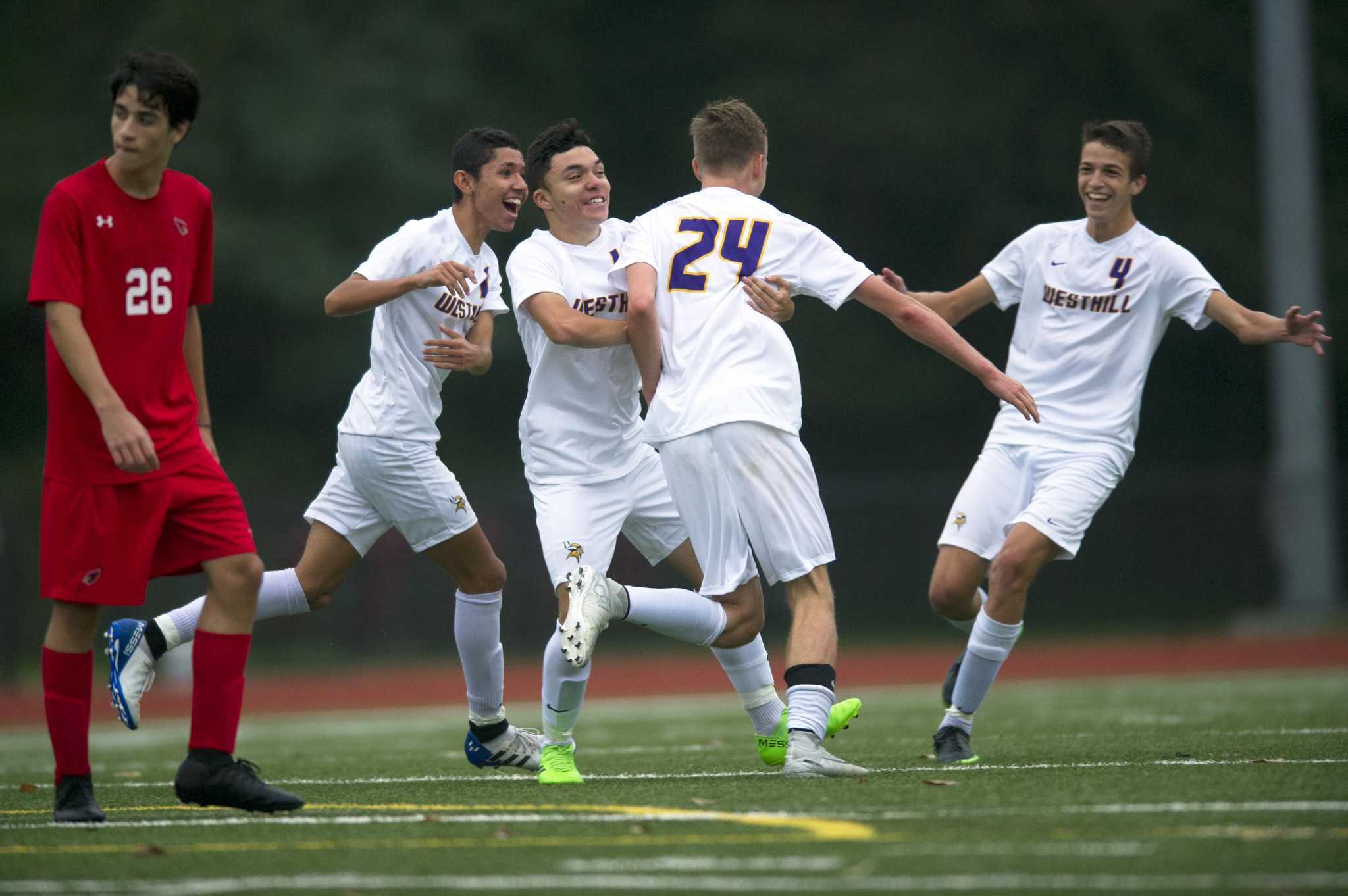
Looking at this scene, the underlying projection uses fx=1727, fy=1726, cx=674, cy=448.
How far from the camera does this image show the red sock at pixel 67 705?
5.27 m

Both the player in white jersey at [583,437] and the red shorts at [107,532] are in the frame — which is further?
the player in white jersey at [583,437]

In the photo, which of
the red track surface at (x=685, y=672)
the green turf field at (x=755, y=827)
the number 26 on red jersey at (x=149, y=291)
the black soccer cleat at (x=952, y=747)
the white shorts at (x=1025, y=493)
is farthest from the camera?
the red track surface at (x=685, y=672)

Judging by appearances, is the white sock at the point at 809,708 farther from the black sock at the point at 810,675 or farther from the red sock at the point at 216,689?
the red sock at the point at 216,689

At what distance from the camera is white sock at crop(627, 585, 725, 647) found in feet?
20.2

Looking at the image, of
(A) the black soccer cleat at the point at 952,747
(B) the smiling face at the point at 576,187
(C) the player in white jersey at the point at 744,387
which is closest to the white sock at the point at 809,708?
(C) the player in white jersey at the point at 744,387

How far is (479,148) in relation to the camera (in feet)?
22.5

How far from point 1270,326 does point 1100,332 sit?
71 cm

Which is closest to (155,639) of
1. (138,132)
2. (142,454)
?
(142,454)

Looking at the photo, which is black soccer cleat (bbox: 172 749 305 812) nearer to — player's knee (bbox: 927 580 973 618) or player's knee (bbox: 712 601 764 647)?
player's knee (bbox: 712 601 764 647)

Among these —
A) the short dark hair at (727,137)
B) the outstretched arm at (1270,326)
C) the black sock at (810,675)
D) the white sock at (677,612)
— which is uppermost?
the short dark hair at (727,137)

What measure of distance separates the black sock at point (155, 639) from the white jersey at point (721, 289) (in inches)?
77.9

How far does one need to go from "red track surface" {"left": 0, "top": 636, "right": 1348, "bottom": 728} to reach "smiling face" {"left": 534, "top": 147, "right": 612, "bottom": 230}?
32.5ft

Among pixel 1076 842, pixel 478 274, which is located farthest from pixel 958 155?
pixel 1076 842

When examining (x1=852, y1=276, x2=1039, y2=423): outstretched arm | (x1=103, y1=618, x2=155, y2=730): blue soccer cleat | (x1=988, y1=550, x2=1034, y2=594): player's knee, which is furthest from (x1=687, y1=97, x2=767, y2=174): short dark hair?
(x1=103, y1=618, x2=155, y2=730): blue soccer cleat
